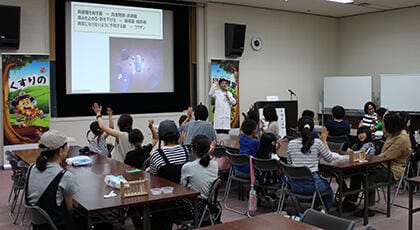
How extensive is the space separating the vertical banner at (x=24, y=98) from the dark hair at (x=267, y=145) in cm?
431

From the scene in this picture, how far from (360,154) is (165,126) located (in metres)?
2.06

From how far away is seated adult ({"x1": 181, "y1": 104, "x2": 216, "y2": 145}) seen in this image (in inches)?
222

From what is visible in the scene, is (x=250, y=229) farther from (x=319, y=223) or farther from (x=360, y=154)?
(x=360, y=154)

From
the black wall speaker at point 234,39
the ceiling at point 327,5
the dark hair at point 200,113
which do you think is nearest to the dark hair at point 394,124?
the dark hair at point 200,113

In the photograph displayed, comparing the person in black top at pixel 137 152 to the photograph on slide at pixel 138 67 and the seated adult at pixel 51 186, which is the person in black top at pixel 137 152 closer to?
the seated adult at pixel 51 186

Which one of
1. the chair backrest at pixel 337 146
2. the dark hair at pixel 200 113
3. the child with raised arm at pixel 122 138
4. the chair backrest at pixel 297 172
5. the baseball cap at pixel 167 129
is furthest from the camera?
the chair backrest at pixel 337 146

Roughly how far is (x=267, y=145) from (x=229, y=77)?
500 cm

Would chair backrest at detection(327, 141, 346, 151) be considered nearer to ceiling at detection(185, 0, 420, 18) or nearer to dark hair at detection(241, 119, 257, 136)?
dark hair at detection(241, 119, 257, 136)

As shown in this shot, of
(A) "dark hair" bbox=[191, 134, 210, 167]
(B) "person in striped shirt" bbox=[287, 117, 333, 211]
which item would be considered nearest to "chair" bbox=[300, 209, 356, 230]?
(A) "dark hair" bbox=[191, 134, 210, 167]

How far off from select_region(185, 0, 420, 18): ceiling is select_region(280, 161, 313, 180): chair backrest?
588cm

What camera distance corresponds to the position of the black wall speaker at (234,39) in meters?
9.61

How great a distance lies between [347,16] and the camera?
11648 millimetres

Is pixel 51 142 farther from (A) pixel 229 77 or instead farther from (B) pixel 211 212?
(A) pixel 229 77

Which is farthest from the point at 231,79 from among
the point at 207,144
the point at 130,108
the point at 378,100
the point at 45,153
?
the point at 45,153
